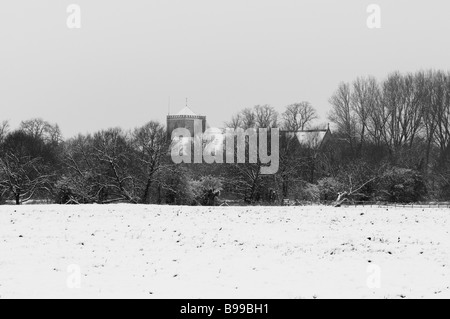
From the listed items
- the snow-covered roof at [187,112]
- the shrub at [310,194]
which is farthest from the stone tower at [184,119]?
the shrub at [310,194]

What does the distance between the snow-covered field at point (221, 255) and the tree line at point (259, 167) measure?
1041 inches

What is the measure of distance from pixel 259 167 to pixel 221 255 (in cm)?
4849

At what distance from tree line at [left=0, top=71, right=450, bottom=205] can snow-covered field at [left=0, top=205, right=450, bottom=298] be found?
26.4 meters

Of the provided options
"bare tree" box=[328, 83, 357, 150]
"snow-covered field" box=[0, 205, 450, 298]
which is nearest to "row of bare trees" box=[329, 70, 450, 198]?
"bare tree" box=[328, 83, 357, 150]

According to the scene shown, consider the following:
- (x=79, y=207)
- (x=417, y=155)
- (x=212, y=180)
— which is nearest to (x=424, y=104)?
(x=417, y=155)

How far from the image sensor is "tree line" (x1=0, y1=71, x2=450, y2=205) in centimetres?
6303

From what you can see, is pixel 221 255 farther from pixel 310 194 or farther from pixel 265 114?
pixel 265 114

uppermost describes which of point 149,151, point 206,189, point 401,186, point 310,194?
point 149,151

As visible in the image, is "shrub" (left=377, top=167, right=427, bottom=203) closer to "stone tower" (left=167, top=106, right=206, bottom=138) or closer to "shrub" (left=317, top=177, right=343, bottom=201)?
"shrub" (left=317, top=177, right=343, bottom=201)

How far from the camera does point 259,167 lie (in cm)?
6762

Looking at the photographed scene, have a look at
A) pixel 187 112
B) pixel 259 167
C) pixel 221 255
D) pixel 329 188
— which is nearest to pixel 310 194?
pixel 329 188

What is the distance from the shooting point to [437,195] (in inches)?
2591

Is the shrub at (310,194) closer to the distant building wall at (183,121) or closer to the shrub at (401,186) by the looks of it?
the shrub at (401,186)
